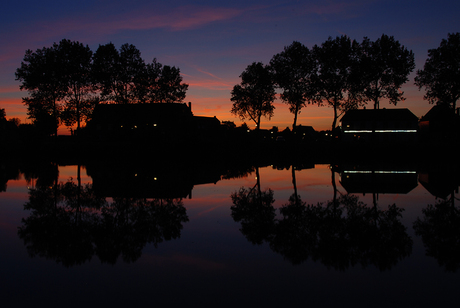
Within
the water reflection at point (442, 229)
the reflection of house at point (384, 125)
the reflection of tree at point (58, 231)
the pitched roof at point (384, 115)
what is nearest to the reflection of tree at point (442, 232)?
the water reflection at point (442, 229)

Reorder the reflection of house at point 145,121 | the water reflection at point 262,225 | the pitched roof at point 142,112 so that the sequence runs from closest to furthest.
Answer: the water reflection at point 262,225 < the reflection of house at point 145,121 < the pitched roof at point 142,112

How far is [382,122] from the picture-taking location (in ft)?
259

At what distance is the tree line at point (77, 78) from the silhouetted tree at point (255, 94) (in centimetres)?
1809

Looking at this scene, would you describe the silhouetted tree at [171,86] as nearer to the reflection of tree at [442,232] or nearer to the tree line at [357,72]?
the tree line at [357,72]

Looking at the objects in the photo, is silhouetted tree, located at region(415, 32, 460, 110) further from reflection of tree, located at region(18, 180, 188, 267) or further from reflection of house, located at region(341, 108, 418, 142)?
reflection of tree, located at region(18, 180, 188, 267)

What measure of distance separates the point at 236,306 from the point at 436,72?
194 feet

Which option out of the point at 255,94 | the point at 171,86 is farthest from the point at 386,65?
the point at 171,86

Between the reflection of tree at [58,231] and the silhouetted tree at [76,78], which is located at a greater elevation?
the silhouetted tree at [76,78]

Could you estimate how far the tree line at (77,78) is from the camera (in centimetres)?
4978

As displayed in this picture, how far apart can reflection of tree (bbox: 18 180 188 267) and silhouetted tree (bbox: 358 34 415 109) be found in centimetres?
4591

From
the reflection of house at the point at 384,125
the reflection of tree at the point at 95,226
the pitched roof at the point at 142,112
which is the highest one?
the pitched roof at the point at 142,112

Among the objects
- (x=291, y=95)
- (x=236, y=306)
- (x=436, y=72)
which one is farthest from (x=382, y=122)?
(x=236, y=306)

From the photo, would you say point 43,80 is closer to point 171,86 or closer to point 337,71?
point 171,86

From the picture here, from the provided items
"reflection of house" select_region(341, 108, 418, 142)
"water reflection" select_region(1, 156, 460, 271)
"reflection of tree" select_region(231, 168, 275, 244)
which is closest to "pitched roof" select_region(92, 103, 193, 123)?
"water reflection" select_region(1, 156, 460, 271)
